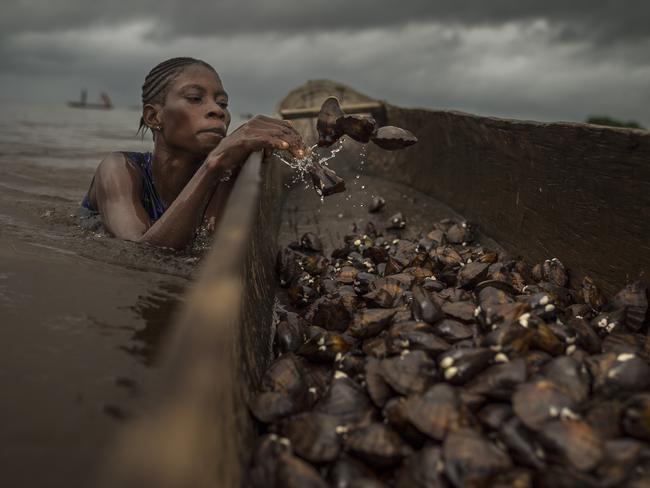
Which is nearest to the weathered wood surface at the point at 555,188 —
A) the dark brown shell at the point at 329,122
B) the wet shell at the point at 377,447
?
the dark brown shell at the point at 329,122

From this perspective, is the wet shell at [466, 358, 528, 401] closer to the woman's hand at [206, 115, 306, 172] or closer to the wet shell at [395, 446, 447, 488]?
the wet shell at [395, 446, 447, 488]

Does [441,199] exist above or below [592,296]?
above

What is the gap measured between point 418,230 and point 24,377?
3.07 m

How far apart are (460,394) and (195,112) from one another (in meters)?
2.37

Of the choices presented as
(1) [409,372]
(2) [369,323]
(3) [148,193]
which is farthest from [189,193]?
(1) [409,372]

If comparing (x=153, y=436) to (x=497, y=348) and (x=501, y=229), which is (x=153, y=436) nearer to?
(x=497, y=348)

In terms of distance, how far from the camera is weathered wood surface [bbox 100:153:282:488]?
0.79 meters

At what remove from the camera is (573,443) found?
1.21 m

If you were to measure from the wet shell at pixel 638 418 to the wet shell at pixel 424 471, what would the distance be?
471 mm

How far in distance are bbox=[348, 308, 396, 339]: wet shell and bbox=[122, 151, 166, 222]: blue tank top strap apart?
186cm

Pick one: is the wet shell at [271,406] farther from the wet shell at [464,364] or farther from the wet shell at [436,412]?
the wet shell at [464,364]

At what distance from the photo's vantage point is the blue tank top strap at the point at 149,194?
3.37 meters

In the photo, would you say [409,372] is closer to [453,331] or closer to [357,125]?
[453,331]

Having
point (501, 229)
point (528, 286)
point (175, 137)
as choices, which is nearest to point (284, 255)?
point (175, 137)
